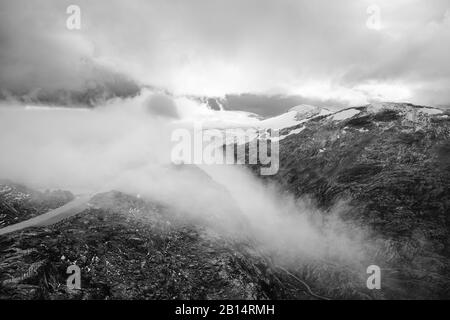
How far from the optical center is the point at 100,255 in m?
152

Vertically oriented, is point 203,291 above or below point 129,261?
below

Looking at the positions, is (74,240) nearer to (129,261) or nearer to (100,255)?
(100,255)
